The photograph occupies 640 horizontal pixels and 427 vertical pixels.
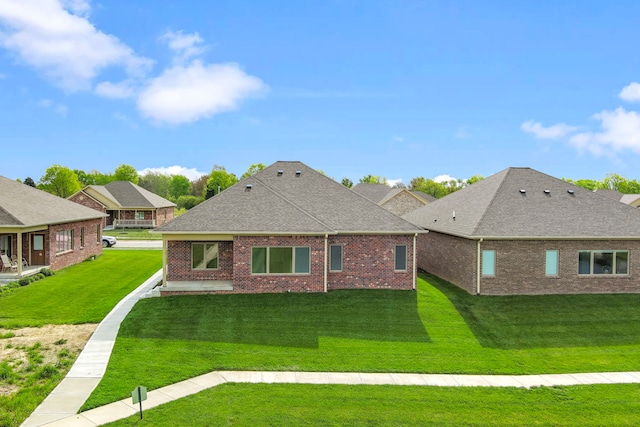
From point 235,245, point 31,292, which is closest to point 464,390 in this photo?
point 235,245

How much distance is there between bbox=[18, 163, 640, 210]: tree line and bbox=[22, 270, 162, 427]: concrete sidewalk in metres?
57.2

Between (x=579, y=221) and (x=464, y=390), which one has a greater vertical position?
(x=579, y=221)

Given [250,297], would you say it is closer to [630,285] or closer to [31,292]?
[31,292]

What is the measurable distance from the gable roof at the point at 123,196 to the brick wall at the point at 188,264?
125 feet

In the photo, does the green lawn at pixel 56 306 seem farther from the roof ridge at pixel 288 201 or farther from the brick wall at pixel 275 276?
the roof ridge at pixel 288 201

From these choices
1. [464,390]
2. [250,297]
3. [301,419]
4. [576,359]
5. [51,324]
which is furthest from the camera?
[250,297]

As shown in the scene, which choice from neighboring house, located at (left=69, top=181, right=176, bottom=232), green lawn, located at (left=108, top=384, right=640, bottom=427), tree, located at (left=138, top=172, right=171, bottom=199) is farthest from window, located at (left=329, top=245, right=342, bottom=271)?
tree, located at (left=138, top=172, right=171, bottom=199)

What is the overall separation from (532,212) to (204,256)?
15.5 m

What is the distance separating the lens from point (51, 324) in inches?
596

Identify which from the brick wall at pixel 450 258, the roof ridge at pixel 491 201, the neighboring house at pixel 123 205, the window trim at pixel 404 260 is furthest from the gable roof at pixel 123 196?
the roof ridge at pixel 491 201

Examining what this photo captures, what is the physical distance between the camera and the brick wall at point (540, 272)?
725 inches

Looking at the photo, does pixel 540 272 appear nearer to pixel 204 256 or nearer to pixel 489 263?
pixel 489 263

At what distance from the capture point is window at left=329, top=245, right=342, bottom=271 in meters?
18.8

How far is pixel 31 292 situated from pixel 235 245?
994 cm
